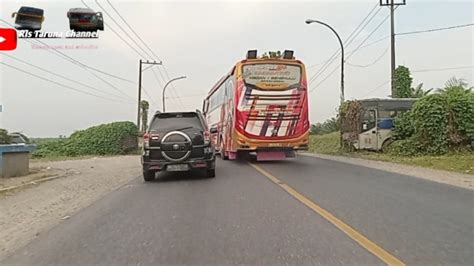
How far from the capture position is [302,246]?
5836mm

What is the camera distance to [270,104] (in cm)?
1895

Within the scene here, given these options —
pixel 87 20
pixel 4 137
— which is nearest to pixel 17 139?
pixel 4 137

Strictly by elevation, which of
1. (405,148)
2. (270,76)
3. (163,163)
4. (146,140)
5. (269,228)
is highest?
(270,76)

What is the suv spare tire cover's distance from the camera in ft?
44.3

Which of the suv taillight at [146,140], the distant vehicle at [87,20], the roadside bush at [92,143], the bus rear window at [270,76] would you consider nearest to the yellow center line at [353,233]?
the suv taillight at [146,140]

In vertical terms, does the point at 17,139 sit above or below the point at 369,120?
below

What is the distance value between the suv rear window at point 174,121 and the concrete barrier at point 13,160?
5.25m

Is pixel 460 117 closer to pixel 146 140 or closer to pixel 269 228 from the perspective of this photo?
pixel 146 140

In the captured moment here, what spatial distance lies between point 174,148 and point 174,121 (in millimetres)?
910

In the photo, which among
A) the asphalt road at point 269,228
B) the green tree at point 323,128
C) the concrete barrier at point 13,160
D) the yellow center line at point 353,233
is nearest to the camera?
the yellow center line at point 353,233

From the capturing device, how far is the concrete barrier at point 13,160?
15.6 metres

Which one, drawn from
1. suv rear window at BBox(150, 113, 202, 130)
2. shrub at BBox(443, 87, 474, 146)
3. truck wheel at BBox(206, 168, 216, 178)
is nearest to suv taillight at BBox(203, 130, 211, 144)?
suv rear window at BBox(150, 113, 202, 130)

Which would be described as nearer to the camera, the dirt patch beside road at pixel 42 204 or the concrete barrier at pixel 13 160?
the dirt patch beside road at pixel 42 204

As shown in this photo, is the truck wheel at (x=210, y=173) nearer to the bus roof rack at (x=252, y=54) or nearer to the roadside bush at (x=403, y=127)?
the bus roof rack at (x=252, y=54)
